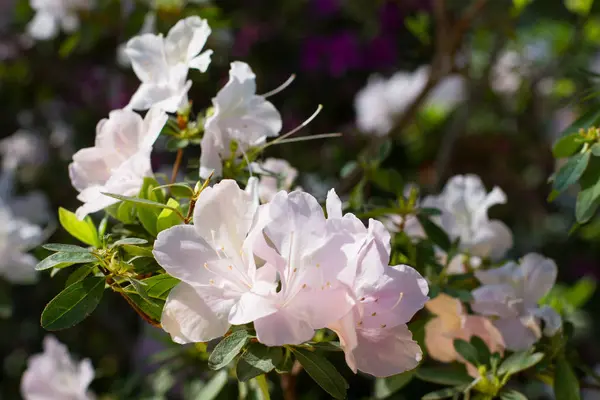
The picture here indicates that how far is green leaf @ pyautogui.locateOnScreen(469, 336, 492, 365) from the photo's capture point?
2.96 ft

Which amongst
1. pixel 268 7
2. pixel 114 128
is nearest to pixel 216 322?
pixel 114 128

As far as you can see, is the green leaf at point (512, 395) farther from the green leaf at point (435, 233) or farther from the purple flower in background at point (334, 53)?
the purple flower in background at point (334, 53)

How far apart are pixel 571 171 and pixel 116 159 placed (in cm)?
53

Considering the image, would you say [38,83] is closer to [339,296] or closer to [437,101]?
[437,101]

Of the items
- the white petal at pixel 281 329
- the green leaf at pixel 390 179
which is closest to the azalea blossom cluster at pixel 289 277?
the white petal at pixel 281 329

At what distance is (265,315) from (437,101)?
7.15ft

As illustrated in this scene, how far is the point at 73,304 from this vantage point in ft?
2.40

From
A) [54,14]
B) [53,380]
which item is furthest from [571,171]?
[54,14]

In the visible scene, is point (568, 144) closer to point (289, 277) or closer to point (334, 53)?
point (289, 277)

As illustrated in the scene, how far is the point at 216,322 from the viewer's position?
0.69 meters

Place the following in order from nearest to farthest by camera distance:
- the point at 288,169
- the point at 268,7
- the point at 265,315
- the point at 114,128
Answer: the point at 265,315 < the point at 114,128 < the point at 288,169 < the point at 268,7

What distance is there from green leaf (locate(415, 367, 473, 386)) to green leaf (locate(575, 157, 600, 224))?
9.2 inches

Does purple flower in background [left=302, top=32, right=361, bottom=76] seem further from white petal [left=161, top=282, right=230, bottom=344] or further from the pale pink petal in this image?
white petal [left=161, top=282, right=230, bottom=344]

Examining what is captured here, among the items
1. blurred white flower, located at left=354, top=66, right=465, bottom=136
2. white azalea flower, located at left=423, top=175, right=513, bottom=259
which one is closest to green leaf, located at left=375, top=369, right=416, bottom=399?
white azalea flower, located at left=423, top=175, right=513, bottom=259
